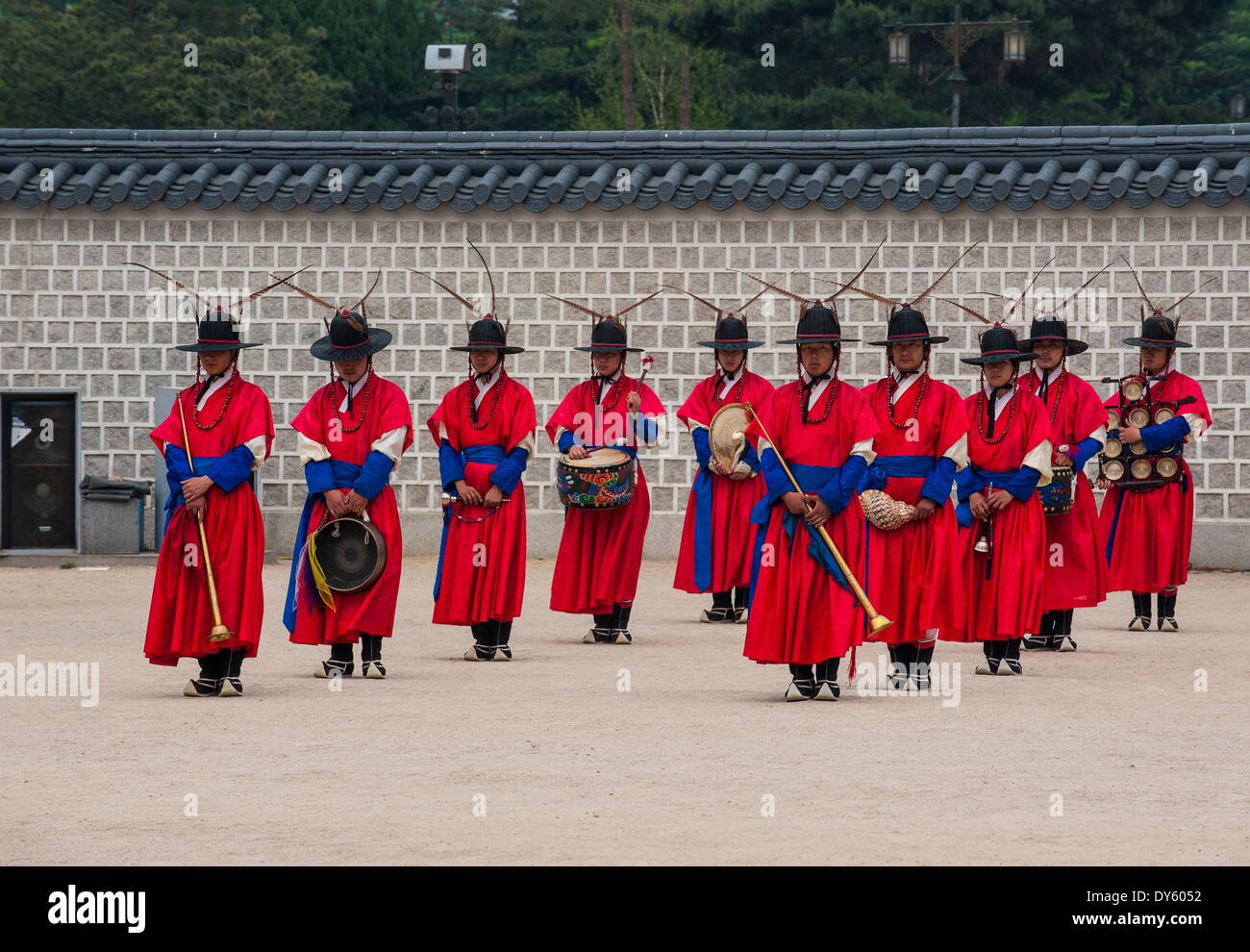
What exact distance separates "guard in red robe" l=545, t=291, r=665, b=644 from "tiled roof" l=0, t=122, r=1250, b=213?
481 cm

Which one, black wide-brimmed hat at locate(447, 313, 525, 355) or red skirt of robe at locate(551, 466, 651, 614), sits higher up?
black wide-brimmed hat at locate(447, 313, 525, 355)

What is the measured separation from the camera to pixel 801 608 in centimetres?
920

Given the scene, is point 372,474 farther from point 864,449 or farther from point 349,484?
point 864,449

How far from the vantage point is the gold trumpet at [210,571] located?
9531 mm

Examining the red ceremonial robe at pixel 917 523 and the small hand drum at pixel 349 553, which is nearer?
the red ceremonial robe at pixel 917 523

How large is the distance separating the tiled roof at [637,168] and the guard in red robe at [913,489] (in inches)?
282

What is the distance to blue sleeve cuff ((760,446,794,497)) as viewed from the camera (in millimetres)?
9266

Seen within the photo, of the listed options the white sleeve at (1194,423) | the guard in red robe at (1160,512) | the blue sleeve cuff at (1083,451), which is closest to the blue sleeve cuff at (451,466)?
the blue sleeve cuff at (1083,451)

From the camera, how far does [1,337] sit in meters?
17.6

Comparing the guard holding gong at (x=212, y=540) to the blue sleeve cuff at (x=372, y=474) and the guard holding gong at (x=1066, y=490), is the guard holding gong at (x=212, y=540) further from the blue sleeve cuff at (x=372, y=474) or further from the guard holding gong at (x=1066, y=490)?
the guard holding gong at (x=1066, y=490)

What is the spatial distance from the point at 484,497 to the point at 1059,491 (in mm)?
3068

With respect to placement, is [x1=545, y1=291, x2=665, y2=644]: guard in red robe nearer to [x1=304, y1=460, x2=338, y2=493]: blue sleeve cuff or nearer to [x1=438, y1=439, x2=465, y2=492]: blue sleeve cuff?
[x1=438, y1=439, x2=465, y2=492]: blue sleeve cuff

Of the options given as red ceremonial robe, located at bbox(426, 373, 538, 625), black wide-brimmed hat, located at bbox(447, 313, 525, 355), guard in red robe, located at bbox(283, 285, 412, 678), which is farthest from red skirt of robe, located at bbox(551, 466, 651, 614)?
guard in red robe, located at bbox(283, 285, 412, 678)

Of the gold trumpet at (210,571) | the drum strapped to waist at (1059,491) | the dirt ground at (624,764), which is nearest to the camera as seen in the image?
the dirt ground at (624,764)
